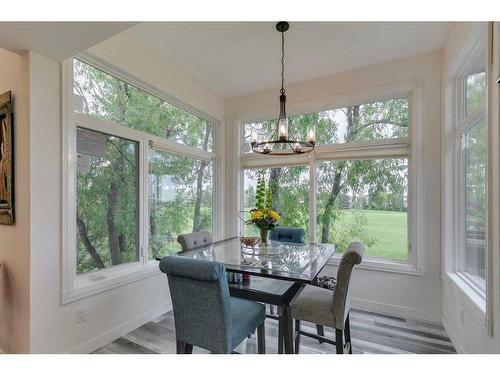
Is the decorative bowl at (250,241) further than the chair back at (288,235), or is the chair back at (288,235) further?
the chair back at (288,235)

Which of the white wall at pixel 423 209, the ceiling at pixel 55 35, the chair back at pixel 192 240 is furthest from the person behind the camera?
the white wall at pixel 423 209

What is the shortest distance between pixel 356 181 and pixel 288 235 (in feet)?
3.73

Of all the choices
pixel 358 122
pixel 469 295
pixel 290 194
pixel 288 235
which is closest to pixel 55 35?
pixel 288 235

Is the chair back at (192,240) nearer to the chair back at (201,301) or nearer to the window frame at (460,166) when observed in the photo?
the chair back at (201,301)

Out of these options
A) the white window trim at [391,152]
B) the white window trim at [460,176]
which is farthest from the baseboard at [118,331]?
the white window trim at [460,176]

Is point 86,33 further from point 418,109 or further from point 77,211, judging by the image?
point 418,109

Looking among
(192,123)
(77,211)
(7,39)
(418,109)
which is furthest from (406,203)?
(7,39)

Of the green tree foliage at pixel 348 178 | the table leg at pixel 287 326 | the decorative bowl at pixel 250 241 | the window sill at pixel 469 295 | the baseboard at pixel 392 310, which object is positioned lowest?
the baseboard at pixel 392 310

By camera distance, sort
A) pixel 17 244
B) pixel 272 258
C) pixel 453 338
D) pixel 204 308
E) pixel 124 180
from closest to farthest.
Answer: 1. pixel 204 308
2. pixel 17 244
3. pixel 272 258
4. pixel 453 338
5. pixel 124 180

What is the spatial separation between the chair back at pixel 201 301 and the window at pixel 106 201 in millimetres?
1193

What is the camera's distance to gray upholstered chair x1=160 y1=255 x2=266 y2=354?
1568 millimetres

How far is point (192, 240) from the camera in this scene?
2.81 metres

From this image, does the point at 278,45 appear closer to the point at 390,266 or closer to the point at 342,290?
the point at 342,290

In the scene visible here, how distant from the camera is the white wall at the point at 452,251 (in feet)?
5.28
